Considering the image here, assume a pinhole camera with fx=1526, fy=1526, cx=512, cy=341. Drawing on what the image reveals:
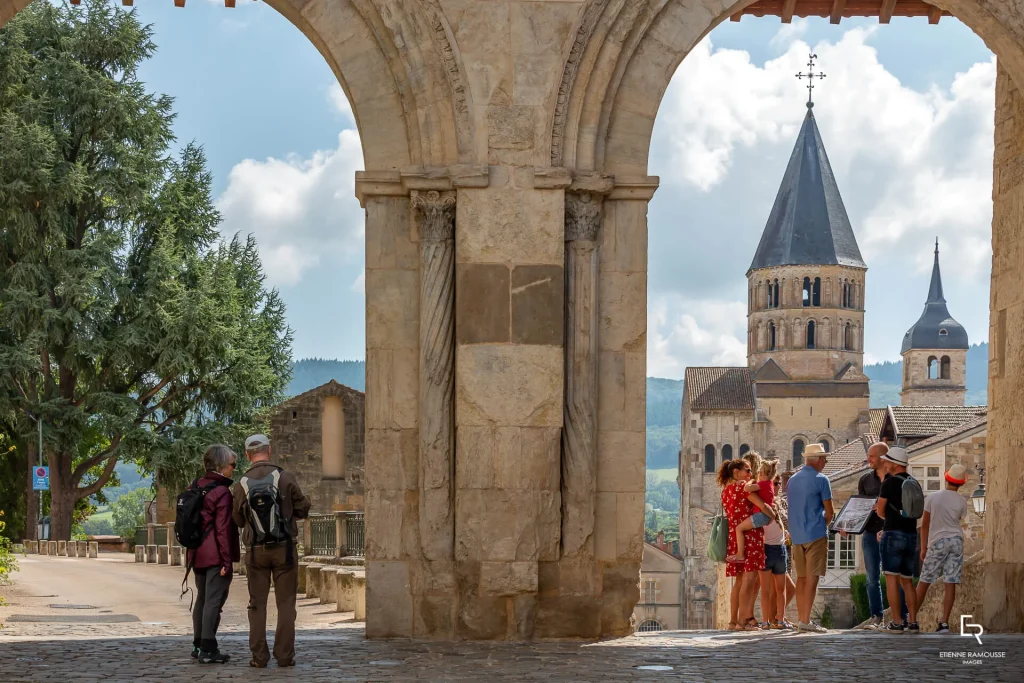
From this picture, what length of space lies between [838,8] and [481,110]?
3.34m

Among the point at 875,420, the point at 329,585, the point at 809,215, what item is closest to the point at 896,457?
the point at 329,585

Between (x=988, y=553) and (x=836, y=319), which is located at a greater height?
(x=836, y=319)

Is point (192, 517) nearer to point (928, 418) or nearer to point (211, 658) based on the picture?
point (211, 658)

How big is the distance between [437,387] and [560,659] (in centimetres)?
204

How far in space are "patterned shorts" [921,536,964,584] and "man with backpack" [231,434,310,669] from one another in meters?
4.75

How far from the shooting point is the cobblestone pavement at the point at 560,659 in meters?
7.83

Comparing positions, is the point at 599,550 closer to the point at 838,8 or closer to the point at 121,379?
the point at 838,8

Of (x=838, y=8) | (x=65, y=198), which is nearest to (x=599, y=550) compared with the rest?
(x=838, y=8)

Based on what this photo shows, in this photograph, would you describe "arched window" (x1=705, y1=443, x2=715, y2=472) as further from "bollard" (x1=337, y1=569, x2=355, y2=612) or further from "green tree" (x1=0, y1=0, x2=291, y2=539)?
"bollard" (x1=337, y1=569, x2=355, y2=612)

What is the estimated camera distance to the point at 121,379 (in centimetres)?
3575

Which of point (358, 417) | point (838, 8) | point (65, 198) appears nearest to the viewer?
point (838, 8)

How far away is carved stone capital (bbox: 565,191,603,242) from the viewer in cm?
1002

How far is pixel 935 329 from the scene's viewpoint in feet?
394

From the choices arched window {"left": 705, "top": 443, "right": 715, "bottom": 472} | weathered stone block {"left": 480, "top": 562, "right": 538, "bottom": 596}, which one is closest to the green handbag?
weathered stone block {"left": 480, "top": 562, "right": 538, "bottom": 596}
